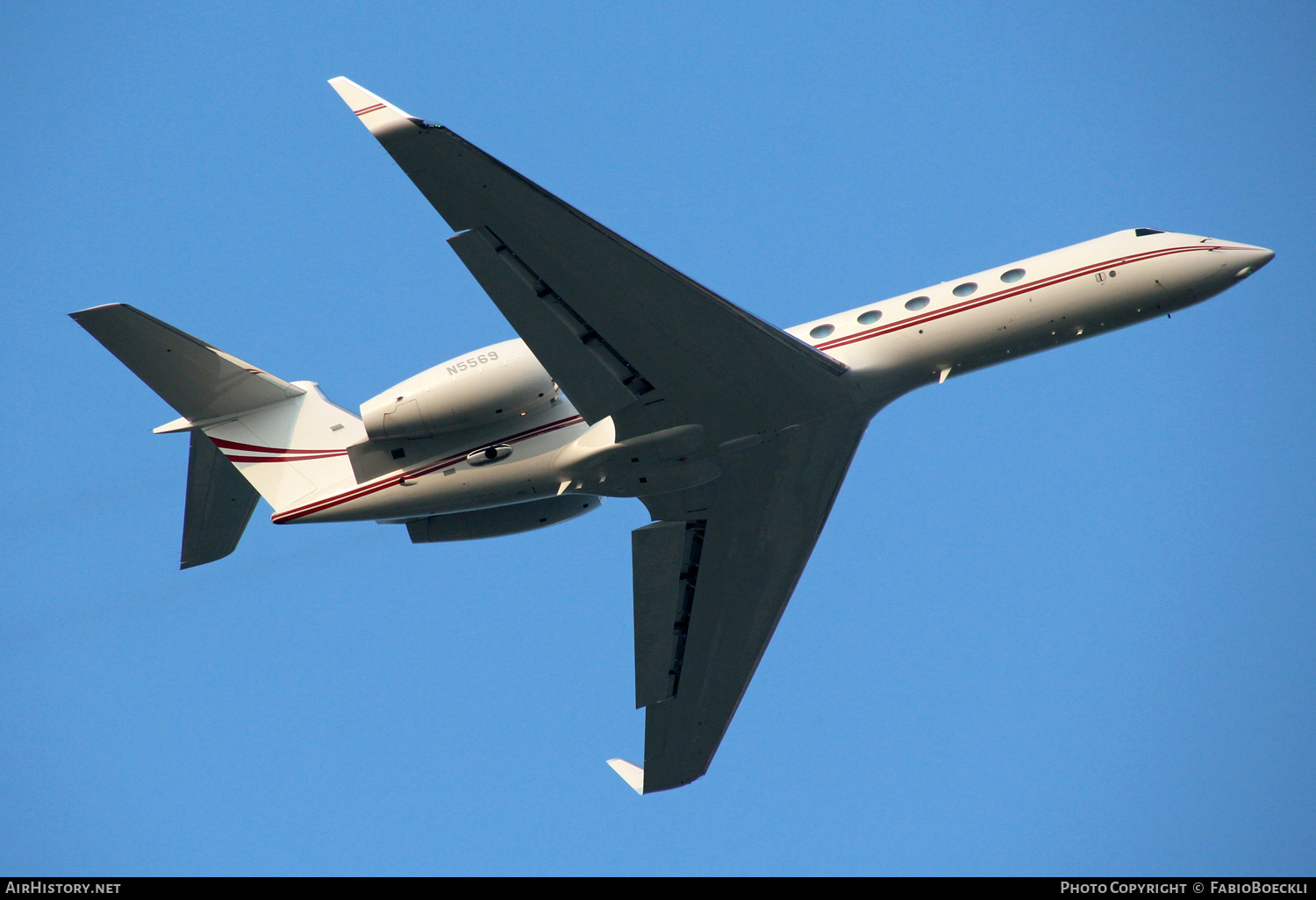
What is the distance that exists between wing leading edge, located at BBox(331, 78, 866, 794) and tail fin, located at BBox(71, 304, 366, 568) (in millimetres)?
4976

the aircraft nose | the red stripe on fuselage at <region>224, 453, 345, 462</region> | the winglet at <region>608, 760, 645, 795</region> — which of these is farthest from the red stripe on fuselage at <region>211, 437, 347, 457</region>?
the aircraft nose

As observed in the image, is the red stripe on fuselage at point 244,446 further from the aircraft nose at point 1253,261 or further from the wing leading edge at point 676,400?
the aircraft nose at point 1253,261

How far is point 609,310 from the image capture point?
54.9 feet

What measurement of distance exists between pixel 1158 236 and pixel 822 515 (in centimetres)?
722

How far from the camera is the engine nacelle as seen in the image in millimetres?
17609

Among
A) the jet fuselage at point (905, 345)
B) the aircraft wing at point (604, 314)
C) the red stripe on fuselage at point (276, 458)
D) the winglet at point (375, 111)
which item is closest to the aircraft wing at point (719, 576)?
the jet fuselage at point (905, 345)

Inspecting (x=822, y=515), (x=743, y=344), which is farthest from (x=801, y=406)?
(x=822, y=515)

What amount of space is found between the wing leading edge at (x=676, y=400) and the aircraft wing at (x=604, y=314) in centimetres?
2

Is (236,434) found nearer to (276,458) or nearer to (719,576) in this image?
(276,458)

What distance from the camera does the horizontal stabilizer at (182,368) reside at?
18609 mm

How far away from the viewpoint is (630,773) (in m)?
23.0

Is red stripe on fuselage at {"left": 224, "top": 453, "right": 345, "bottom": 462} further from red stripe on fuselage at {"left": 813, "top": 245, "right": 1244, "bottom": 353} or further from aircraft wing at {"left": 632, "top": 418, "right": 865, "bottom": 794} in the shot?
red stripe on fuselage at {"left": 813, "top": 245, "right": 1244, "bottom": 353}

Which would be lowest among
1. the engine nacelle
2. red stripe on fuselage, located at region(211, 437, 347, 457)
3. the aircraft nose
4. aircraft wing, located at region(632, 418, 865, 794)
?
aircraft wing, located at region(632, 418, 865, 794)
